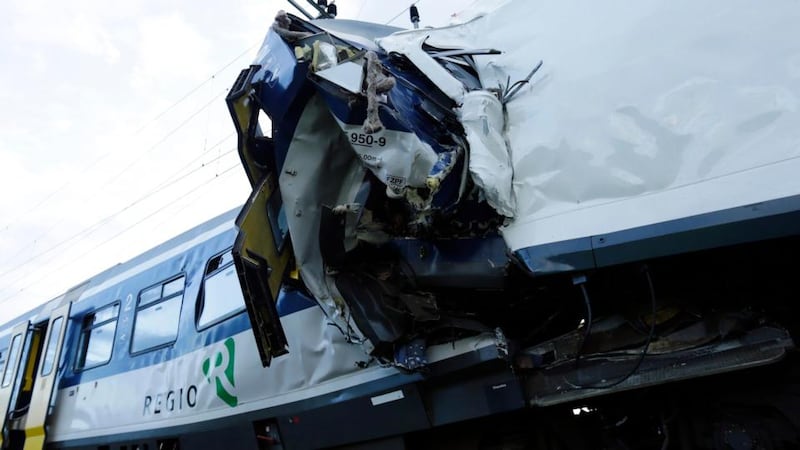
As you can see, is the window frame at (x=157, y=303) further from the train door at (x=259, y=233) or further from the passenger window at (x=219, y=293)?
the train door at (x=259, y=233)

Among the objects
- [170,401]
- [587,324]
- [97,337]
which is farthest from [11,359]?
[587,324]

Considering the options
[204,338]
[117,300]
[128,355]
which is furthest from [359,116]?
[117,300]

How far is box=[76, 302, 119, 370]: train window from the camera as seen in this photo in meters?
6.03

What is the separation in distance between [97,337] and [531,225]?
5.75 metres

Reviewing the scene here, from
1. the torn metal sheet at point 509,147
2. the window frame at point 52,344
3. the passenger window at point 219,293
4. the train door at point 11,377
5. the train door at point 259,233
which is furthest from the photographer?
the train door at point 11,377

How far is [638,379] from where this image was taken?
2.32m

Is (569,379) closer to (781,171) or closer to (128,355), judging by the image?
(781,171)

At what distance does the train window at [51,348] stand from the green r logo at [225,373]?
12.1ft

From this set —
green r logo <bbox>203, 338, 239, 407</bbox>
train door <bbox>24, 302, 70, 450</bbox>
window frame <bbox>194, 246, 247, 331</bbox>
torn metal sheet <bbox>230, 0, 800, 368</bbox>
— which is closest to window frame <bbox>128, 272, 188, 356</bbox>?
window frame <bbox>194, 246, 247, 331</bbox>

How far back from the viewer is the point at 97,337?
633 cm

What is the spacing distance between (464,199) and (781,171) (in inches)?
46.1

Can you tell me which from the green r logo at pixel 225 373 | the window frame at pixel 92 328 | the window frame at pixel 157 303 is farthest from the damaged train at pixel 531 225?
the window frame at pixel 92 328

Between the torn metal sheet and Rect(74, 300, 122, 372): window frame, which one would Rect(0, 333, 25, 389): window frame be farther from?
the torn metal sheet

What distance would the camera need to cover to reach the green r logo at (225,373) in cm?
407
